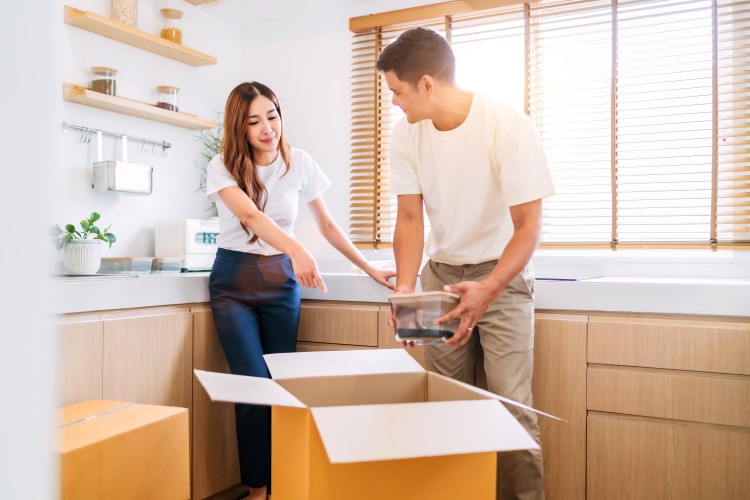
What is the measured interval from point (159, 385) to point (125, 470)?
589mm

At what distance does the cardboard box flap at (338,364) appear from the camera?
108 centimetres

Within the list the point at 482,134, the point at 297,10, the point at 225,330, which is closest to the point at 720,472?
the point at 482,134

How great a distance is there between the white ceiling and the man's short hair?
1658 millimetres

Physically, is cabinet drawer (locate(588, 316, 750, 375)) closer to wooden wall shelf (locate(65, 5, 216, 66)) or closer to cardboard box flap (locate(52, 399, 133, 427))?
cardboard box flap (locate(52, 399, 133, 427))

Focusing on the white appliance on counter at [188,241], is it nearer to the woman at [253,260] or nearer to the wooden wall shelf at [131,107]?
the wooden wall shelf at [131,107]

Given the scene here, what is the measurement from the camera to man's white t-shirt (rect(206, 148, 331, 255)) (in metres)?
2.02

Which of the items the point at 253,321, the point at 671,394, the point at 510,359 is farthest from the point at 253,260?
the point at 671,394

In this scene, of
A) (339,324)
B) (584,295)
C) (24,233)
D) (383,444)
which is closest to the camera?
(24,233)

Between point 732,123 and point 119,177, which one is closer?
point 732,123

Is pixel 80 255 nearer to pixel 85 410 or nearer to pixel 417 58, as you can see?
pixel 85 410

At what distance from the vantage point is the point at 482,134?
1634 millimetres

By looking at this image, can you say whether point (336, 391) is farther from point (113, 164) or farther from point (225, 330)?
point (113, 164)

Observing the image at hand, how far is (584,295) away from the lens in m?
1.81

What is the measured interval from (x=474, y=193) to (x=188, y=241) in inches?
62.3
